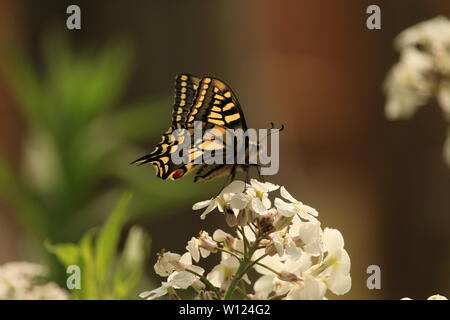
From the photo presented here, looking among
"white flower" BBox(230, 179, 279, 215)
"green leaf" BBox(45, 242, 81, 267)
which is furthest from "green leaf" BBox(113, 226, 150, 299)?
"white flower" BBox(230, 179, 279, 215)

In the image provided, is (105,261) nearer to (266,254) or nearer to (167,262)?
(167,262)

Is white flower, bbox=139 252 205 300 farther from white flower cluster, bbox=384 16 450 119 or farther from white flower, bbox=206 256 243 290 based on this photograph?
white flower cluster, bbox=384 16 450 119

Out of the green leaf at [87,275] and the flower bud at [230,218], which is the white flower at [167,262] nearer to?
the flower bud at [230,218]

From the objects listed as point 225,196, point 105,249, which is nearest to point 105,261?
point 105,249

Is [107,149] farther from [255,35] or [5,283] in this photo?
[255,35]
